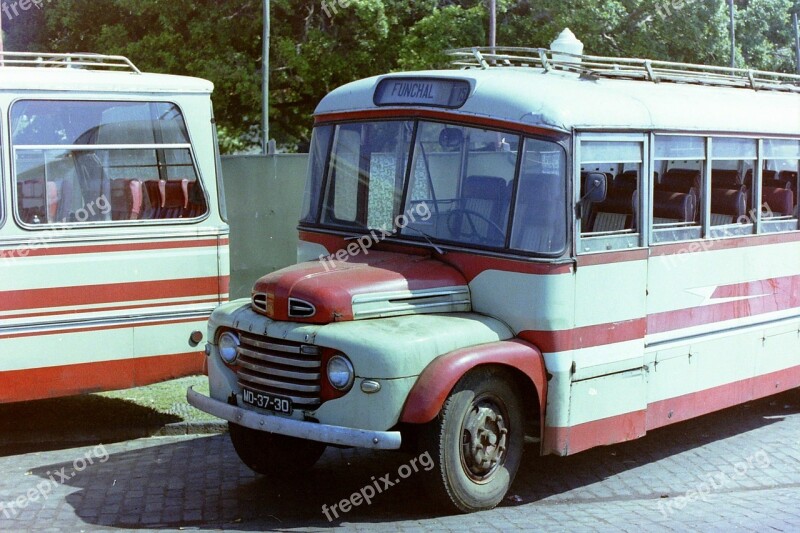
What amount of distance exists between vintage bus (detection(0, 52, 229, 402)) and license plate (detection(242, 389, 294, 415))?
2.26 metres

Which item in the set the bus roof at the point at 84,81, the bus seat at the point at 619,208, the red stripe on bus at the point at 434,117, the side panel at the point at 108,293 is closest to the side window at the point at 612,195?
the bus seat at the point at 619,208

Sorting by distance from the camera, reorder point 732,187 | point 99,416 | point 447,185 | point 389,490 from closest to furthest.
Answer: point 447,185, point 389,490, point 732,187, point 99,416

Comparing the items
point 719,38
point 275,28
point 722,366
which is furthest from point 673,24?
point 722,366

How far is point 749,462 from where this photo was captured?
8.89 metres

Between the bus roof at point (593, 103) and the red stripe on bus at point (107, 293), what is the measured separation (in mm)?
1984

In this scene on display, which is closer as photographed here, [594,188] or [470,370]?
[470,370]

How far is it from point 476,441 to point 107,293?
3.56 m

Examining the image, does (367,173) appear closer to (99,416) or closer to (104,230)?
(104,230)

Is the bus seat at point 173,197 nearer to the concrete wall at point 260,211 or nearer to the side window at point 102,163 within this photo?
the side window at point 102,163

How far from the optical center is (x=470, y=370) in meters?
7.10

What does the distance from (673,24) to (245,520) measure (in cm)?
2698

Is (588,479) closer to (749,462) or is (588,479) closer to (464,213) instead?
(749,462)

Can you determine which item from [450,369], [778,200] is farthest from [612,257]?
[778,200]

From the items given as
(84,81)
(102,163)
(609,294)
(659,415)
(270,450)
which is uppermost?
(84,81)
